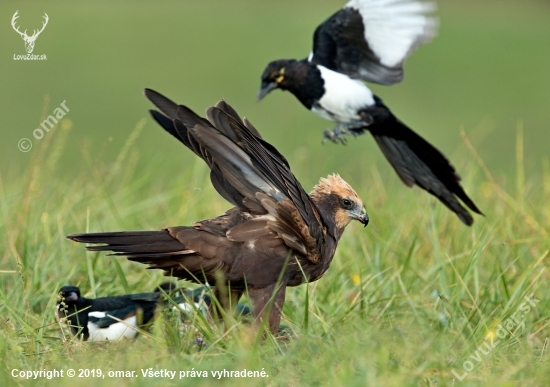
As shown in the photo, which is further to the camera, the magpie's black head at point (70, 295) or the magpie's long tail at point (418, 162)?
the magpie's long tail at point (418, 162)

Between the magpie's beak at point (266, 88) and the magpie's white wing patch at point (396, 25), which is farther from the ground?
the magpie's white wing patch at point (396, 25)

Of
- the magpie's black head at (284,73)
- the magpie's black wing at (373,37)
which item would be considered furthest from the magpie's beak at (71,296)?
the magpie's black wing at (373,37)

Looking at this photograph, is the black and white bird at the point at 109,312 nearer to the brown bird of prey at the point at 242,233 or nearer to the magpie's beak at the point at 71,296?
the magpie's beak at the point at 71,296

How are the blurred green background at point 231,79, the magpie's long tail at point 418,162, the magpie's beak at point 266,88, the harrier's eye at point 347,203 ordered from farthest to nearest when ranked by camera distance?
1. the blurred green background at point 231,79
2. the magpie's beak at point 266,88
3. the magpie's long tail at point 418,162
4. the harrier's eye at point 347,203

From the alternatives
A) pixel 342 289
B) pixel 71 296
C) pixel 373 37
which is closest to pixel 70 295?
pixel 71 296

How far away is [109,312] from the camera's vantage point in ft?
17.3

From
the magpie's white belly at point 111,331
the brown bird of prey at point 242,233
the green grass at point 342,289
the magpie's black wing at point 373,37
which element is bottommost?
the magpie's white belly at point 111,331

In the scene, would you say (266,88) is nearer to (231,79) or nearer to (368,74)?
(368,74)

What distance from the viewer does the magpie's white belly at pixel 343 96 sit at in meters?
7.46

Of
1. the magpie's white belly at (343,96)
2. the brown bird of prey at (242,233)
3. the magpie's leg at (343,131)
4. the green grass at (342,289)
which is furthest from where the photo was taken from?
the magpie's white belly at (343,96)

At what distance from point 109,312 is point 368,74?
3383mm

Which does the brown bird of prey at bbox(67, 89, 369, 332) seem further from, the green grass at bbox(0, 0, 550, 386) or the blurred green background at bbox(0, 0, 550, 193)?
the blurred green background at bbox(0, 0, 550, 193)

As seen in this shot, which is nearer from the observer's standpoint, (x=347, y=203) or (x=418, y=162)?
(x=347, y=203)

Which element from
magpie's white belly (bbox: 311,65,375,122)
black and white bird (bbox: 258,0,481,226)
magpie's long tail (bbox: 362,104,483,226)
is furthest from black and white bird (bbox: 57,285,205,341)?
magpie's white belly (bbox: 311,65,375,122)
